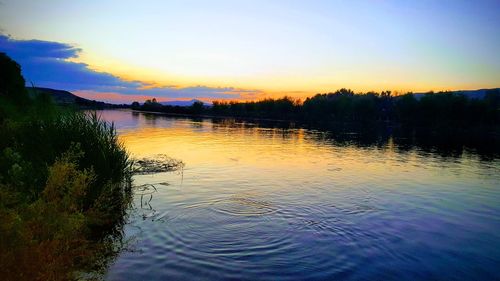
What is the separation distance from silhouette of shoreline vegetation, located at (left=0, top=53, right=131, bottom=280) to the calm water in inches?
57.3

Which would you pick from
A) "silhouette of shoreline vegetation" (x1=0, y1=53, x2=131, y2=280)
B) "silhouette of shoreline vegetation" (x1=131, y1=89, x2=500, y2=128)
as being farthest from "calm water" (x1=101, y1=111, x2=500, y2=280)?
"silhouette of shoreline vegetation" (x1=131, y1=89, x2=500, y2=128)

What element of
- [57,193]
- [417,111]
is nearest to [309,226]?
[57,193]

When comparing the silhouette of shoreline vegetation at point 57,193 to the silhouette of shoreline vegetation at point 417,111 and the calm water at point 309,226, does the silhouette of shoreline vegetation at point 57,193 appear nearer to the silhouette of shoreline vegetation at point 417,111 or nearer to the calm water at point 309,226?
the calm water at point 309,226

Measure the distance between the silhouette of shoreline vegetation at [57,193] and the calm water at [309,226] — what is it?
146 centimetres

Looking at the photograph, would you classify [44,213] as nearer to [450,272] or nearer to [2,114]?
[450,272]

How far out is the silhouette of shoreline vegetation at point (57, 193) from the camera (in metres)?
6.75

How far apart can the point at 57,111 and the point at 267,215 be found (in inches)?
420

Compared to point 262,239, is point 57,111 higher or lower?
higher

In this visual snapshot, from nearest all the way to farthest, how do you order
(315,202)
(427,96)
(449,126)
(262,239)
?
(262,239) < (315,202) < (449,126) < (427,96)

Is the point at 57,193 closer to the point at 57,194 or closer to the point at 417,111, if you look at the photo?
the point at 57,194

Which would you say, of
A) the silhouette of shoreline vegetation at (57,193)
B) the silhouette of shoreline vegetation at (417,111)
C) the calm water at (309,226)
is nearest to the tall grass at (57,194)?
the silhouette of shoreline vegetation at (57,193)

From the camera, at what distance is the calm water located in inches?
494

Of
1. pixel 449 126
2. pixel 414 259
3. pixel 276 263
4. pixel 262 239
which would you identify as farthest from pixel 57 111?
pixel 449 126

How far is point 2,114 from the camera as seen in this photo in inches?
906
